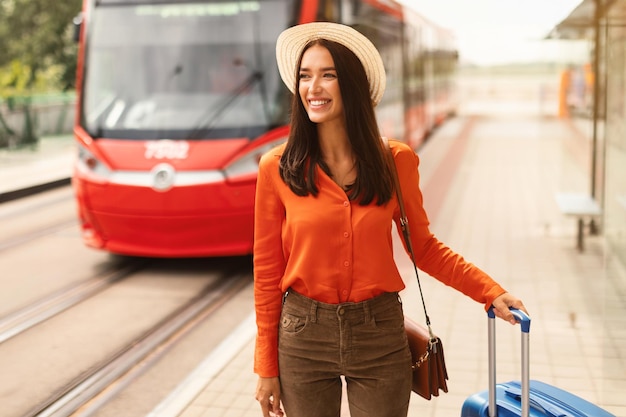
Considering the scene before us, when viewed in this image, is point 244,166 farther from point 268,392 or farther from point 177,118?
Answer: point 268,392

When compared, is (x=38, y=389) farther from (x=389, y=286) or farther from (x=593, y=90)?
(x=593, y=90)

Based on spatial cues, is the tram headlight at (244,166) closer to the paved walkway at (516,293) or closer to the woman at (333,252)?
the paved walkway at (516,293)

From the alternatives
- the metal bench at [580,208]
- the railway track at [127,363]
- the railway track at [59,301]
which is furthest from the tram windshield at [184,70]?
the metal bench at [580,208]

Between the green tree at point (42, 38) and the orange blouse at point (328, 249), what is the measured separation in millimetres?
32532

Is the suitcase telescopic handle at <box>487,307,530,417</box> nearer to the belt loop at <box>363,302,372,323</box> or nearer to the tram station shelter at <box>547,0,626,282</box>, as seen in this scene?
the belt loop at <box>363,302,372,323</box>


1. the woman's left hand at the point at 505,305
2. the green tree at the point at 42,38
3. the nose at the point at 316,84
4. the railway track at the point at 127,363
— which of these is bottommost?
the railway track at the point at 127,363

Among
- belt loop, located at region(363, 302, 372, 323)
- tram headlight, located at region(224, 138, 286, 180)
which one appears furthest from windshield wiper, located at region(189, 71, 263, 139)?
belt loop, located at region(363, 302, 372, 323)

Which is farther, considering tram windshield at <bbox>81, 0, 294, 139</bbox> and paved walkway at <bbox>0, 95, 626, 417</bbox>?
tram windshield at <bbox>81, 0, 294, 139</bbox>

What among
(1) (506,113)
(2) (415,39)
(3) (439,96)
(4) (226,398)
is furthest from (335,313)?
(1) (506,113)

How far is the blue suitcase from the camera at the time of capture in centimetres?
253

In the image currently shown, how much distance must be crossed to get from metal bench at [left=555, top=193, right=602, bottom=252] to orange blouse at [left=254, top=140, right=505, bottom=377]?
616 centimetres

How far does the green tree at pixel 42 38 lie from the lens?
1350 inches

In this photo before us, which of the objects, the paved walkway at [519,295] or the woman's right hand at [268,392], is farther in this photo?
the paved walkway at [519,295]

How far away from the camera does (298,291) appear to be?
257cm
